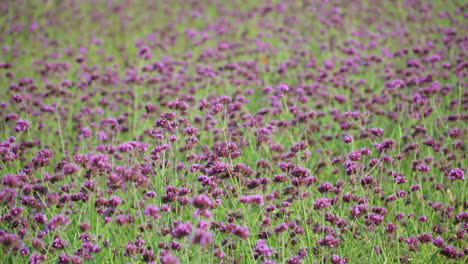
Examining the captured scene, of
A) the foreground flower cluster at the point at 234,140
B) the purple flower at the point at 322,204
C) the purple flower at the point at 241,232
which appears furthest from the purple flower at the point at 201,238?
the purple flower at the point at 322,204

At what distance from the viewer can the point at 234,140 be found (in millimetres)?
5004

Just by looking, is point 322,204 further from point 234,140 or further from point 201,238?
point 234,140

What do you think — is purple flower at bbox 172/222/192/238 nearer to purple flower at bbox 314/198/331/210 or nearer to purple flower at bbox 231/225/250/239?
purple flower at bbox 231/225/250/239

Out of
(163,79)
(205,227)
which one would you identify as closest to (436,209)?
(205,227)

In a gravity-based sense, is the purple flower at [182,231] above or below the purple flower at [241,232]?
above

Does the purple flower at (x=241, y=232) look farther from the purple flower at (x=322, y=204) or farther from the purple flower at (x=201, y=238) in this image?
the purple flower at (x=322, y=204)

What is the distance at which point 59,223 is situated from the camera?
2535 mm

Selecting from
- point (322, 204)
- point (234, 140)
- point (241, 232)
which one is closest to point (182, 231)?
point (241, 232)

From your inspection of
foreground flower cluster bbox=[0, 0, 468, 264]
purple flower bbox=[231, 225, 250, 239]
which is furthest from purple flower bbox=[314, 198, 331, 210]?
purple flower bbox=[231, 225, 250, 239]

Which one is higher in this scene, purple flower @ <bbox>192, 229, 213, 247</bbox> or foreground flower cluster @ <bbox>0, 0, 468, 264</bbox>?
purple flower @ <bbox>192, 229, 213, 247</bbox>

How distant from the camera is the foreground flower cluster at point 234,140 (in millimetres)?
3064

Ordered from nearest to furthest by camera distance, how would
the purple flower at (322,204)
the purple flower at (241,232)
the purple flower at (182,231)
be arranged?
1. the purple flower at (182,231)
2. the purple flower at (241,232)
3. the purple flower at (322,204)

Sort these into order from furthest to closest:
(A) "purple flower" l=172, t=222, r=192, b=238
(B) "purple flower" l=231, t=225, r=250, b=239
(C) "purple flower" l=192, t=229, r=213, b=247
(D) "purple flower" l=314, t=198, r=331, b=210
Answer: (D) "purple flower" l=314, t=198, r=331, b=210
(B) "purple flower" l=231, t=225, r=250, b=239
(A) "purple flower" l=172, t=222, r=192, b=238
(C) "purple flower" l=192, t=229, r=213, b=247

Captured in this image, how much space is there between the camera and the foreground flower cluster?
306cm
